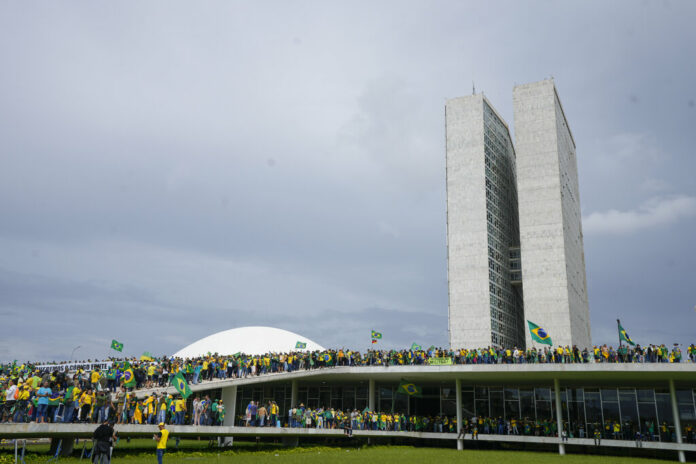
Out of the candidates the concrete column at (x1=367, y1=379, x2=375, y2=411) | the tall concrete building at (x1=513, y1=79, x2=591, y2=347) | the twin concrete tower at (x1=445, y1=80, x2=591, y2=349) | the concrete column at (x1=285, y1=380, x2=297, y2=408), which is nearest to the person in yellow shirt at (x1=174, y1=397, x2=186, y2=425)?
the concrete column at (x1=285, y1=380, x2=297, y2=408)

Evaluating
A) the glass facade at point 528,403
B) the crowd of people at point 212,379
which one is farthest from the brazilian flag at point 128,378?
the glass facade at point 528,403

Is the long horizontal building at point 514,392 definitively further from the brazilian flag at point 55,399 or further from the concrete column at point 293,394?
the brazilian flag at point 55,399

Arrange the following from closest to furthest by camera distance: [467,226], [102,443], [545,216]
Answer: [102,443], [545,216], [467,226]

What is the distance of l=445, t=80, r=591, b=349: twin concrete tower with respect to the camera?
2557 inches

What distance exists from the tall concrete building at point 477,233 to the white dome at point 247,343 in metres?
17.7

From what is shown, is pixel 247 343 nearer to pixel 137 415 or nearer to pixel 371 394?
pixel 371 394

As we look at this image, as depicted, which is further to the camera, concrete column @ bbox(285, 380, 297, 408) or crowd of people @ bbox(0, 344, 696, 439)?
concrete column @ bbox(285, 380, 297, 408)

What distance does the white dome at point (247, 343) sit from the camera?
59.1 m

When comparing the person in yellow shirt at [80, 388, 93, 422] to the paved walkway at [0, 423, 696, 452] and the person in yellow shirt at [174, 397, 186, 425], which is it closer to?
the paved walkway at [0, 423, 696, 452]

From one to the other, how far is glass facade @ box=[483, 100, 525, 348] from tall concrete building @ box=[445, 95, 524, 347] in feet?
0.38

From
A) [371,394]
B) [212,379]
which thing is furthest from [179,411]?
[371,394]

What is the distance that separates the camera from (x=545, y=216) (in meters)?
66.2

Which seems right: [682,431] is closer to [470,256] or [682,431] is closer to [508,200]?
[470,256]

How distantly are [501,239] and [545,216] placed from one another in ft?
27.1
